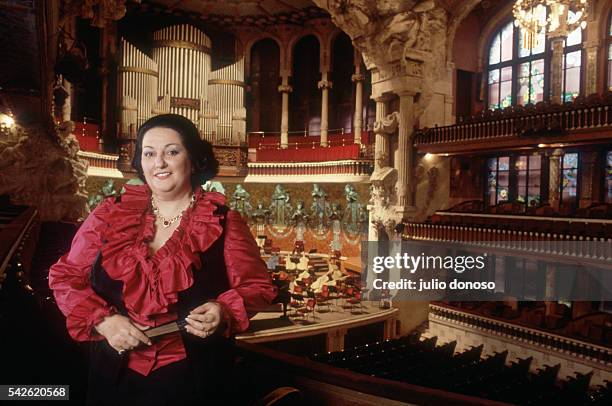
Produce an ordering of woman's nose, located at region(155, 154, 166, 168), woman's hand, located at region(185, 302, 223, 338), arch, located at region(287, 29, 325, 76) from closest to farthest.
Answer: woman's hand, located at region(185, 302, 223, 338), woman's nose, located at region(155, 154, 166, 168), arch, located at region(287, 29, 325, 76)

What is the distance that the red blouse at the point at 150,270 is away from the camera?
210 centimetres

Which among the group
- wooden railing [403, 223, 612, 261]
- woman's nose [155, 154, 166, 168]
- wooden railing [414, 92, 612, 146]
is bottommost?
wooden railing [403, 223, 612, 261]

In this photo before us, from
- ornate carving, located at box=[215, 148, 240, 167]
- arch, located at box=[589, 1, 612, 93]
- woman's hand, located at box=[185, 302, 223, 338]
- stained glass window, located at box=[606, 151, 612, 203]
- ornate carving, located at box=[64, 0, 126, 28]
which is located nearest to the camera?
woman's hand, located at box=[185, 302, 223, 338]

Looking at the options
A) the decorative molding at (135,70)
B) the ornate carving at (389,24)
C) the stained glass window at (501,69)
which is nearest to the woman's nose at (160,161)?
the ornate carving at (389,24)

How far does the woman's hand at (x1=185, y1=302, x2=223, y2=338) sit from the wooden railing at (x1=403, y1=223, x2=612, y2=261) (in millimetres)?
13633

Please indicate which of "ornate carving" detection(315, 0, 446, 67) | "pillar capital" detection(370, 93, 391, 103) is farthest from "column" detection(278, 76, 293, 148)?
"pillar capital" detection(370, 93, 391, 103)

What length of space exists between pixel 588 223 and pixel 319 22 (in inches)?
629

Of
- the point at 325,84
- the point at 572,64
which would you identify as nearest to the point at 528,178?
the point at 572,64

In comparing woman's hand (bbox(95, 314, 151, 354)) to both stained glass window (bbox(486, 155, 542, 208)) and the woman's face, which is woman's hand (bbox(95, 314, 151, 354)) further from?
stained glass window (bbox(486, 155, 542, 208))

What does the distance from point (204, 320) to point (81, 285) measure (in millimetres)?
554

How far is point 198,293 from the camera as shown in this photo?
2.16 metres

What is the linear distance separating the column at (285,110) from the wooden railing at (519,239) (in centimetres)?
932

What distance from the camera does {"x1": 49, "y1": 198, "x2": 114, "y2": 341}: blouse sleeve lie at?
2100 mm

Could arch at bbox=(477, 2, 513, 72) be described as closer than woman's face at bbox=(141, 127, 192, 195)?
No
